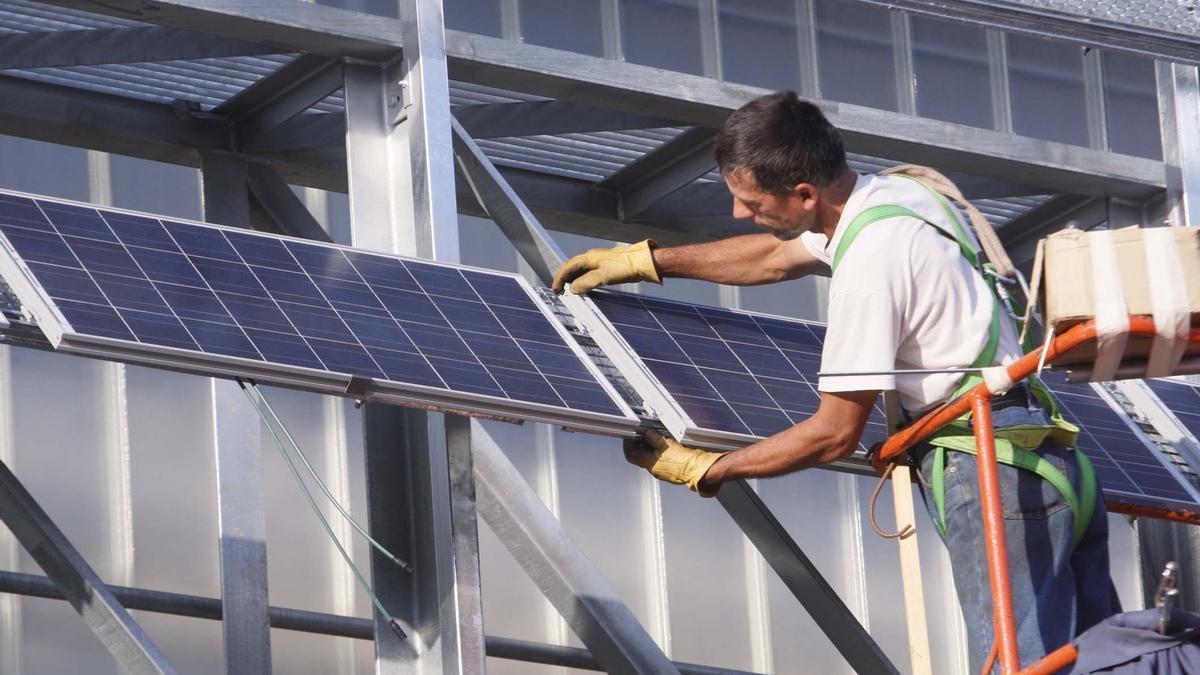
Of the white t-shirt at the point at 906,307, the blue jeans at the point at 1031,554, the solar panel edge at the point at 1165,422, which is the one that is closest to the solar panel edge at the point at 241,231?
the white t-shirt at the point at 906,307

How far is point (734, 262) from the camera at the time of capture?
7520mm

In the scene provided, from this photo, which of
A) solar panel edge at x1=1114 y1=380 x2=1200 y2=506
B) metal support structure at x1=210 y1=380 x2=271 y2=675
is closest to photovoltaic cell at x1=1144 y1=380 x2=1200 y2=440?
solar panel edge at x1=1114 y1=380 x2=1200 y2=506

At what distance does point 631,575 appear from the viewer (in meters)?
13.0

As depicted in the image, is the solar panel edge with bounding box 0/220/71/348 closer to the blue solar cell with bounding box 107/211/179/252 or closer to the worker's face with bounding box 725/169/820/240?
the blue solar cell with bounding box 107/211/179/252

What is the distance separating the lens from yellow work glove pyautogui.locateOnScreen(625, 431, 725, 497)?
21.7ft

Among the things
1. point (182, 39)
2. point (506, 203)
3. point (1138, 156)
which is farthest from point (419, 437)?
point (1138, 156)

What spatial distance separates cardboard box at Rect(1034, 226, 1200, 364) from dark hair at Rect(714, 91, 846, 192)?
0.87 m

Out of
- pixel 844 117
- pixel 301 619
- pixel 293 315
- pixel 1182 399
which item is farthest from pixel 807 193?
pixel 301 619

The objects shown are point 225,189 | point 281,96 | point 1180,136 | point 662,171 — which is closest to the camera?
point 281,96

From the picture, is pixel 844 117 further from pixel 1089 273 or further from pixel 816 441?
pixel 1089 273

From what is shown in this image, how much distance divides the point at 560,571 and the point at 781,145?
6.47ft

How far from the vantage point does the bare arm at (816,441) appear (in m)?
6.08

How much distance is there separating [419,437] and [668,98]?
90.0 inches

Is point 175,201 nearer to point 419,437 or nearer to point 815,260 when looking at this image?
point 419,437
